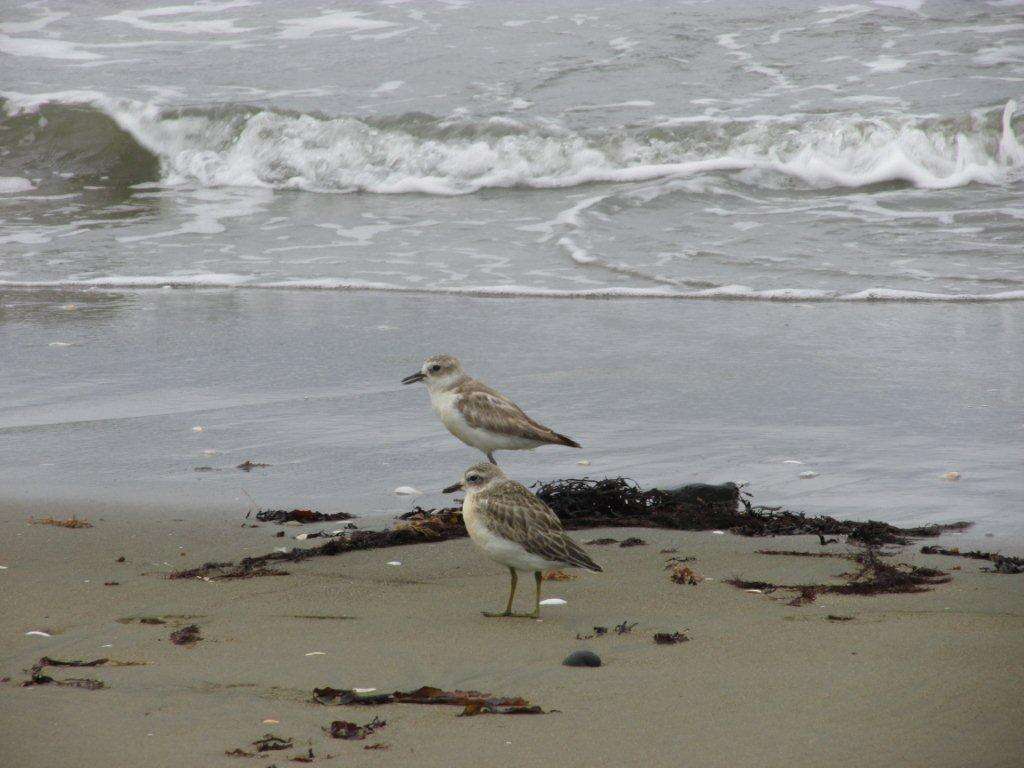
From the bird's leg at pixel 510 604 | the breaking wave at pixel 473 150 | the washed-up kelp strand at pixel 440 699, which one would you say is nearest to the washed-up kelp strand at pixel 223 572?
the bird's leg at pixel 510 604

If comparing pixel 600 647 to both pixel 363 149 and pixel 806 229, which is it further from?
pixel 363 149

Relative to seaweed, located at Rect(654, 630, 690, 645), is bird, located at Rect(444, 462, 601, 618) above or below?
above

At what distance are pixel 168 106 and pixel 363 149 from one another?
3.80 m

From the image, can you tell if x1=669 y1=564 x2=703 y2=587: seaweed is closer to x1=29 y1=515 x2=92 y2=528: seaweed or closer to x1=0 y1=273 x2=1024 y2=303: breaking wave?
x1=29 y1=515 x2=92 y2=528: seaweed

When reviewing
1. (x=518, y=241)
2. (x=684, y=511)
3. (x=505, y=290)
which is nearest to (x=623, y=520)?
(x=684, y=511)

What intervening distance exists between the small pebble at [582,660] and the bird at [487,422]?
2339 mm

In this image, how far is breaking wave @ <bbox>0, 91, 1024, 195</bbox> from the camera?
1555cm

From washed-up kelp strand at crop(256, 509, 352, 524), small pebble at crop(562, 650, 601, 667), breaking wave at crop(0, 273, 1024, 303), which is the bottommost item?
washed-up kelp strand at crop(256, 509, 352, 524)

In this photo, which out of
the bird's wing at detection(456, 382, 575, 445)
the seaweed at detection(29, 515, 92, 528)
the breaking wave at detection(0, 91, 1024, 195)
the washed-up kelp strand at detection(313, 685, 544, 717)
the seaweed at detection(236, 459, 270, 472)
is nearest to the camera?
the washed-up kelp strand at detection(313, 685, 544, 717)

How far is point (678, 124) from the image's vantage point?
652 inches

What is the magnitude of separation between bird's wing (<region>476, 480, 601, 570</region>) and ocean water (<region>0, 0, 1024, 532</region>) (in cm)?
133

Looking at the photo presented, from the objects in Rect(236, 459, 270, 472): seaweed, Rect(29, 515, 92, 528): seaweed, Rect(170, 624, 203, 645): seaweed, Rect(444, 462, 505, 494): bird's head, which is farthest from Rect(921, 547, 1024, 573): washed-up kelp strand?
Rect(29, 515, 92, 528): seaweed

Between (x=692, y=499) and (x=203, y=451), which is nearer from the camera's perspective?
(x=692, y=499)

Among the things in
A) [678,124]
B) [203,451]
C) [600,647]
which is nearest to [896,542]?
[600,647]
